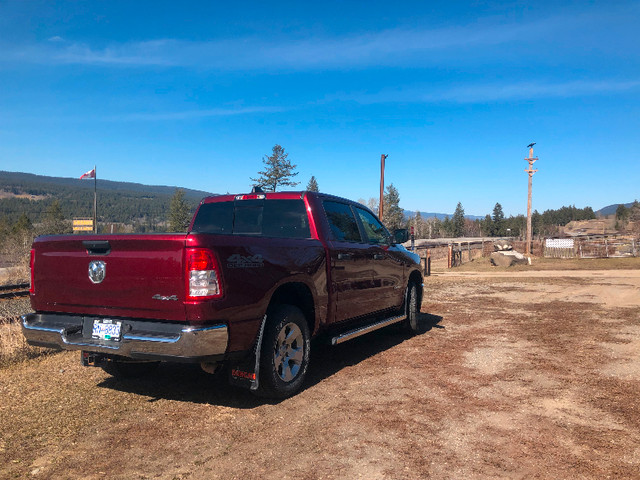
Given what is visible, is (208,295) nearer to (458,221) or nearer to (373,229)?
(373,229)

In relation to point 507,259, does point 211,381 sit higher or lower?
lower

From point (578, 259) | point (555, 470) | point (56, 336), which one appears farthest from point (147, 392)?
point (578, 259)

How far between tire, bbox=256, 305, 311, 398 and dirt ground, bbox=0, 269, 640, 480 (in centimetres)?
17

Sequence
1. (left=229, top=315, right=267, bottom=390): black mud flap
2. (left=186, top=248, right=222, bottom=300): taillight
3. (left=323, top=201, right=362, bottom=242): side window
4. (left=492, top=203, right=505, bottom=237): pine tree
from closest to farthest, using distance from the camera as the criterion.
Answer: (left=186, top=248, right=222, bottom=300): taillight → (left=229, top=315, right=267, bottom=390): black mud flap → (left=323, top=201, right=362, bottom=242): side window → (left=492, top=203, right=505, bottom=237): pine tree

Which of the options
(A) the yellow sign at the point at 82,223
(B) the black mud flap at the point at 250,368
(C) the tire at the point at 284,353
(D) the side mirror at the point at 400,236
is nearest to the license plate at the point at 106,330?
(B) the black mud flap at the point at 250,368

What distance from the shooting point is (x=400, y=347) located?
6590mm

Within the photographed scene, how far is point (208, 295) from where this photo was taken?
346cm

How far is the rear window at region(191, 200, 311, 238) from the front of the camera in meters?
5.25

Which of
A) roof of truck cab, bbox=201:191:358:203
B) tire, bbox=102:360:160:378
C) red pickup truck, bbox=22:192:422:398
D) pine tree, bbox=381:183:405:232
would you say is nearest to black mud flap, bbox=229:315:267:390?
red pickup truck, bbox=22:192:422:398

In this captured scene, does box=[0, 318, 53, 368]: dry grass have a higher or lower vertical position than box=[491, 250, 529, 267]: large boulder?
lower

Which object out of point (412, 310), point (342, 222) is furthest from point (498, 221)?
point (342, 222)

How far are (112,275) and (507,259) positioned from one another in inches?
962

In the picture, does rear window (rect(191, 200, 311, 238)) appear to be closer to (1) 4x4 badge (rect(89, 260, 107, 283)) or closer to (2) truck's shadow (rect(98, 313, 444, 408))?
(2) truck's shadow (rect(98, 313, 444, 408))

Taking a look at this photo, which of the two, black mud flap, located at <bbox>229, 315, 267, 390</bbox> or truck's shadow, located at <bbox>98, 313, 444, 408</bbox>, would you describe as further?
truck's shadow, located at <bbox>98, 313, 444, 408</bbox>
